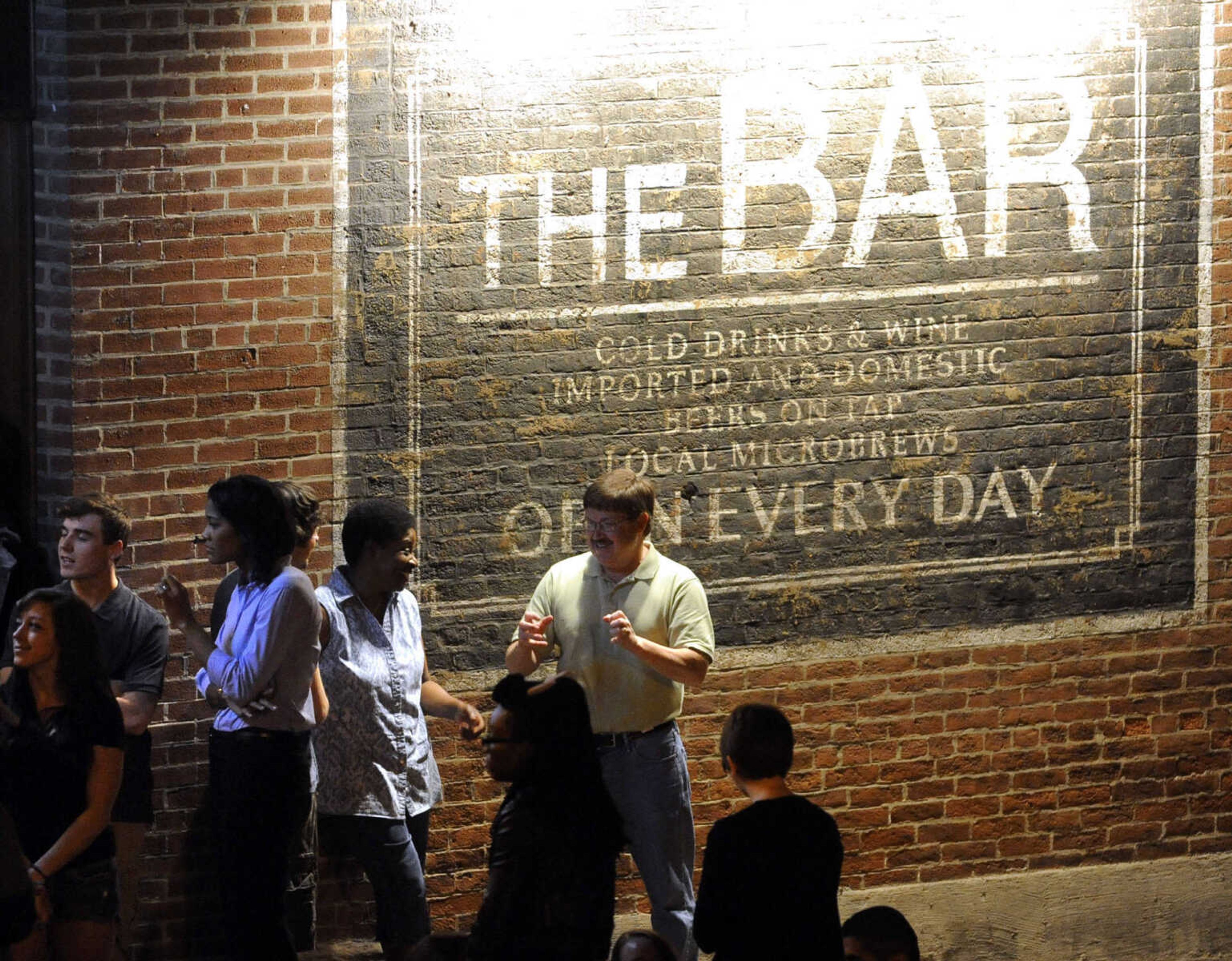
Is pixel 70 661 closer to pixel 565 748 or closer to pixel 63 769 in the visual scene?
pixel 63 769

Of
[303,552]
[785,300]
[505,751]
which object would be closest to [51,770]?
[303,552]

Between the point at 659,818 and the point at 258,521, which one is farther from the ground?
the point at 258,521

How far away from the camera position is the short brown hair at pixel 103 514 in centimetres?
549

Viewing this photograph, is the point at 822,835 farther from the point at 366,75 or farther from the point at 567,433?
the point at 366,75

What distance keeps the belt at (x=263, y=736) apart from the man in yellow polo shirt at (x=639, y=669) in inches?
32.7

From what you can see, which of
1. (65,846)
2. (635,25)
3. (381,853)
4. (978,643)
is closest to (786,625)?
(978,643)

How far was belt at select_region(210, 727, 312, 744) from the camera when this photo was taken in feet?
15.9

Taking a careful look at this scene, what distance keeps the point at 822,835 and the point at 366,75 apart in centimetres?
342

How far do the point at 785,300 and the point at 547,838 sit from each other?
306 centimetres

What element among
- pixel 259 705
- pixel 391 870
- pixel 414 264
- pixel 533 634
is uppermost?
pixel 414 264

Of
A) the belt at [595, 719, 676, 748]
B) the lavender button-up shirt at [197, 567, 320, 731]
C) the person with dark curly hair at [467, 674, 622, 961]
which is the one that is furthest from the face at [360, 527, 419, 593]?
the person with dark curly hair at [467, 674, 622, 961]

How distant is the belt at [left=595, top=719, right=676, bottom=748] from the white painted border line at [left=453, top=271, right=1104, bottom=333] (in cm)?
166

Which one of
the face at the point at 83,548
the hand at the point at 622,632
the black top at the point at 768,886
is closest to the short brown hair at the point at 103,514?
the face at the point at 83,548

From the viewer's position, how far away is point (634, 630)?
5422 mm
